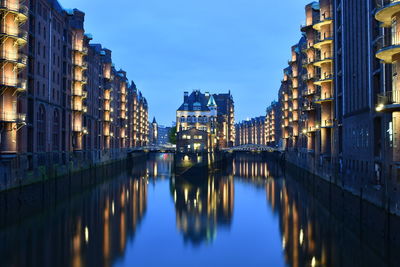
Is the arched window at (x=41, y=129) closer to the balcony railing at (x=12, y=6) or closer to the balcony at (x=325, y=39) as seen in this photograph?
the balcony railing at (x=12, y=6)

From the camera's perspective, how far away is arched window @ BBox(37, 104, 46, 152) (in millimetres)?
56688

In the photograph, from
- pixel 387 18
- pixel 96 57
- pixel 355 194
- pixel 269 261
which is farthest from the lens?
pixel 96 57

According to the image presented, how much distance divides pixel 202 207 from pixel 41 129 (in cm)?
2576

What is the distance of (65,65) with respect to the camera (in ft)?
231

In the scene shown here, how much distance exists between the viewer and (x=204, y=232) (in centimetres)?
3541

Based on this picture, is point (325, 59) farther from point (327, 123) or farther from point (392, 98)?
point (392, 98)

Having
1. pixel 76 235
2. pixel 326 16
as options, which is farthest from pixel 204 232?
pixel 326 16

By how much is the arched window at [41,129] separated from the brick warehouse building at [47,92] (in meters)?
0.14

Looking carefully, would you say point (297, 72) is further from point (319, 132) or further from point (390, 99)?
point (390, 99)

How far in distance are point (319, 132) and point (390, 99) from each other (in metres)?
36.1

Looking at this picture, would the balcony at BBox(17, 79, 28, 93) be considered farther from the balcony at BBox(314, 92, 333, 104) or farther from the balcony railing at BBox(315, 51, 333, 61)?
the balcony railing at BBox(315, 51, 333, 61)

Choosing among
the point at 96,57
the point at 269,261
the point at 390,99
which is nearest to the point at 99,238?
the point at 269,261

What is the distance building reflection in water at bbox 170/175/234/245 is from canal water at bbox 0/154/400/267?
11cm

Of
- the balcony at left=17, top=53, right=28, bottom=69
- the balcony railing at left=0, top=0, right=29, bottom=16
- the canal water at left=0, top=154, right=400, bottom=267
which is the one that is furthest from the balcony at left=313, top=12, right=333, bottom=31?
the balcony at left=17, top=53, right=28, bottom=69
